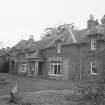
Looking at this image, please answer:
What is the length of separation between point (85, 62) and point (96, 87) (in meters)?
15.9

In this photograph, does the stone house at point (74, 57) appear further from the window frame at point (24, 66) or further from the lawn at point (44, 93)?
the lawn at point (44, 93)

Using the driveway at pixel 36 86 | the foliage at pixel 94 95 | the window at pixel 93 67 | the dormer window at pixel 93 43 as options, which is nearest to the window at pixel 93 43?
the dormer window at pixel 93 43

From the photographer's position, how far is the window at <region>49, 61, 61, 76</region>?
2961 cm

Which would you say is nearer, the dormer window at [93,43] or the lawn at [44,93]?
the lawn at [44,93]

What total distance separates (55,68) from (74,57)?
15.7 feet

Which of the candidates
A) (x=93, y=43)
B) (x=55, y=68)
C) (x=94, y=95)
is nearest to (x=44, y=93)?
(x=94, y=95)

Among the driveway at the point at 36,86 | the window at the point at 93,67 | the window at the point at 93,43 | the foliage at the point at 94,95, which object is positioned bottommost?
the driveway at the point at 36,86

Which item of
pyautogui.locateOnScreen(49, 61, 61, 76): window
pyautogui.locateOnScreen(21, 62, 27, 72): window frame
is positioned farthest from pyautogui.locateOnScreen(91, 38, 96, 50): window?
pyautogui.locateOnScreen(21, 62, 27, 72): window frame

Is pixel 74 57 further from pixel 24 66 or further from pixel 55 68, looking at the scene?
pixel 24 66

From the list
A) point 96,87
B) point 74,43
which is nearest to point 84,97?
point 96,87

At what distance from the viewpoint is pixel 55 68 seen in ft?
99.7

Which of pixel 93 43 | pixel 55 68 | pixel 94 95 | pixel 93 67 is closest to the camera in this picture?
pixel 94 95

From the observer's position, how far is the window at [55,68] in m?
29.6

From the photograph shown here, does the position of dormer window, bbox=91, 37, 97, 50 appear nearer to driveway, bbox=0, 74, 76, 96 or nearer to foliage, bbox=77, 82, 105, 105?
driveway, bbox=0, 74, 76, 96
